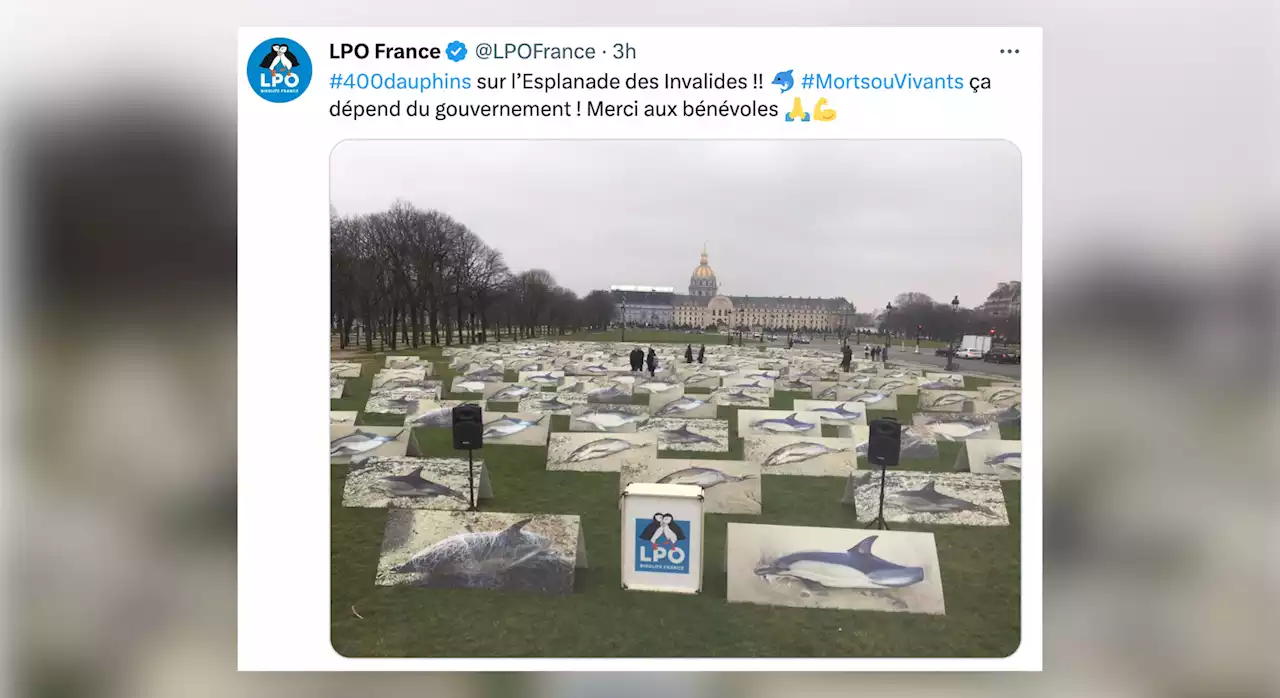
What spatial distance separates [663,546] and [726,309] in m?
0.98

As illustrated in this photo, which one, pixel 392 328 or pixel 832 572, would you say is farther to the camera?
pixel 392 328

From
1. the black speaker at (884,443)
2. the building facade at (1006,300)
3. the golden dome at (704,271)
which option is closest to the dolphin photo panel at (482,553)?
the golden dome at (704,271)

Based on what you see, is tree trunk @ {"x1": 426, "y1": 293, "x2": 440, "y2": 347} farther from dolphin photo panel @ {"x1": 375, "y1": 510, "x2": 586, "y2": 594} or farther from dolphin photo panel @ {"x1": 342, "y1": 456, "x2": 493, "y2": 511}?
dolphin photo panel @ {"x1": 375, "y1": 510, "x2": 586, "y2": 594}

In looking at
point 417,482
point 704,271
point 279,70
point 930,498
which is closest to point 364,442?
point 417,482

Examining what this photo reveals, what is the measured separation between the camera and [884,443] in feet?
6.61

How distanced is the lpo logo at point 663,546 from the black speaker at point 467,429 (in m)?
0.79

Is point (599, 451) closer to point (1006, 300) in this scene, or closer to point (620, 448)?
point (620, 448)

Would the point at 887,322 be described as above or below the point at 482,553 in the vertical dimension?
above
